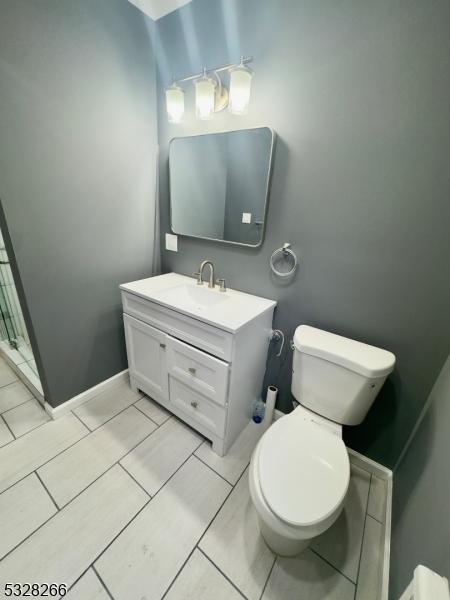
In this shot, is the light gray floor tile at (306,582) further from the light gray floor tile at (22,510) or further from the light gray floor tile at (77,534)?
the light gray floor tile at (22,510)

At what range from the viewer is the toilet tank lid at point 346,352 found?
101 cm

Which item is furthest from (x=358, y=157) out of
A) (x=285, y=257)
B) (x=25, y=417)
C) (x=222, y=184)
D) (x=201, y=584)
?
(x=25, y=417)

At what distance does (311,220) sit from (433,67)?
0.65 meters

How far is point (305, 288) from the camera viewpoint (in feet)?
4.33

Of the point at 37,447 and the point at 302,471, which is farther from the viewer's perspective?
the point at 37,447

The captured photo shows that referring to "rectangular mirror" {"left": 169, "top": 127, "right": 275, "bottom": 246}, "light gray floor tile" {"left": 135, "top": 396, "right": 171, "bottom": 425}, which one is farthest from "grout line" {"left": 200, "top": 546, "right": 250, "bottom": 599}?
"rectangular mirror" {"left": 169, "top": 127, "right": 275, "bottom": 246}

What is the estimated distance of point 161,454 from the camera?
1354mm

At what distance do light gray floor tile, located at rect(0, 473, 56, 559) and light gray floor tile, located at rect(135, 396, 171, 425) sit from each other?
1.99 feet

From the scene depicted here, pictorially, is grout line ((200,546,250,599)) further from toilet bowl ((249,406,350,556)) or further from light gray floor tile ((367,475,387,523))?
light gray floor tile ((367,475,387,523))

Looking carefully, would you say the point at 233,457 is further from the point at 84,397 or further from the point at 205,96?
the point at 205,96

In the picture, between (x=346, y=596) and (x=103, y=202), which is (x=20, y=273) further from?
(x=346, y=596)

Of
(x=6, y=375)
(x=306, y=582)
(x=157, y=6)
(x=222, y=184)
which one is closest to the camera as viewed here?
(x=306, y=582)

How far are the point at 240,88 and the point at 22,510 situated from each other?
2.23 meters

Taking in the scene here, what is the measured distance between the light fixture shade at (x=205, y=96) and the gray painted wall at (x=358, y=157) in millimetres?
110
